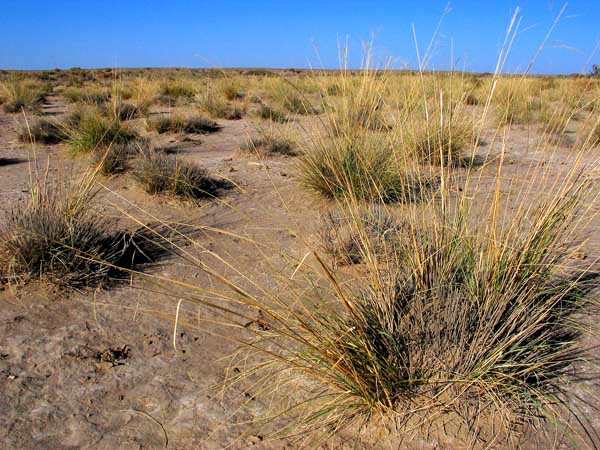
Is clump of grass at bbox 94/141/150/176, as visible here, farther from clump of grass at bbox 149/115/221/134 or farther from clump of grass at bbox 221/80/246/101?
clump of grass at bbox 221/80/246/101

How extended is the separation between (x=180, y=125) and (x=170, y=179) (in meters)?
3.57

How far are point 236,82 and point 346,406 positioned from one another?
13024 millimetres

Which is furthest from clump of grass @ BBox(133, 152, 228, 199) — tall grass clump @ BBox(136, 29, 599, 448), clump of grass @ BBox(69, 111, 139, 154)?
tall grass clump @ BBox(136, 29, 599, 448)

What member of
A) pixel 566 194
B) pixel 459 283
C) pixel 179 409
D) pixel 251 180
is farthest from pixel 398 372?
pixel 251 180

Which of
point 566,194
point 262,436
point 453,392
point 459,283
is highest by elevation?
point 566,194

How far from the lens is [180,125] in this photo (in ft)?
25.4

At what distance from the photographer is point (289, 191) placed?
469 cm

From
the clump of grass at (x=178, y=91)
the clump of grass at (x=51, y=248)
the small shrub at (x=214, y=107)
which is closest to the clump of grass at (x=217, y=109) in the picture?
the small shrub at (x=214, y=107)

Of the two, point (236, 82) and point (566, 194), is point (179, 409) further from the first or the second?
point (236, 82)

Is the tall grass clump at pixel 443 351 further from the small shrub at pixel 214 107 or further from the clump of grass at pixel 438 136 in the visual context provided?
the small shrub at pixel 214 107

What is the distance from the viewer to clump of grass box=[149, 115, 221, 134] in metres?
7.68

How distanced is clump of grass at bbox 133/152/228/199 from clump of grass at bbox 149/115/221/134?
2.97 meters

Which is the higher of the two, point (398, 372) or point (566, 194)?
point (566, 194)

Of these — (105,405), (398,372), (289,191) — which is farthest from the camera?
(289,191)
